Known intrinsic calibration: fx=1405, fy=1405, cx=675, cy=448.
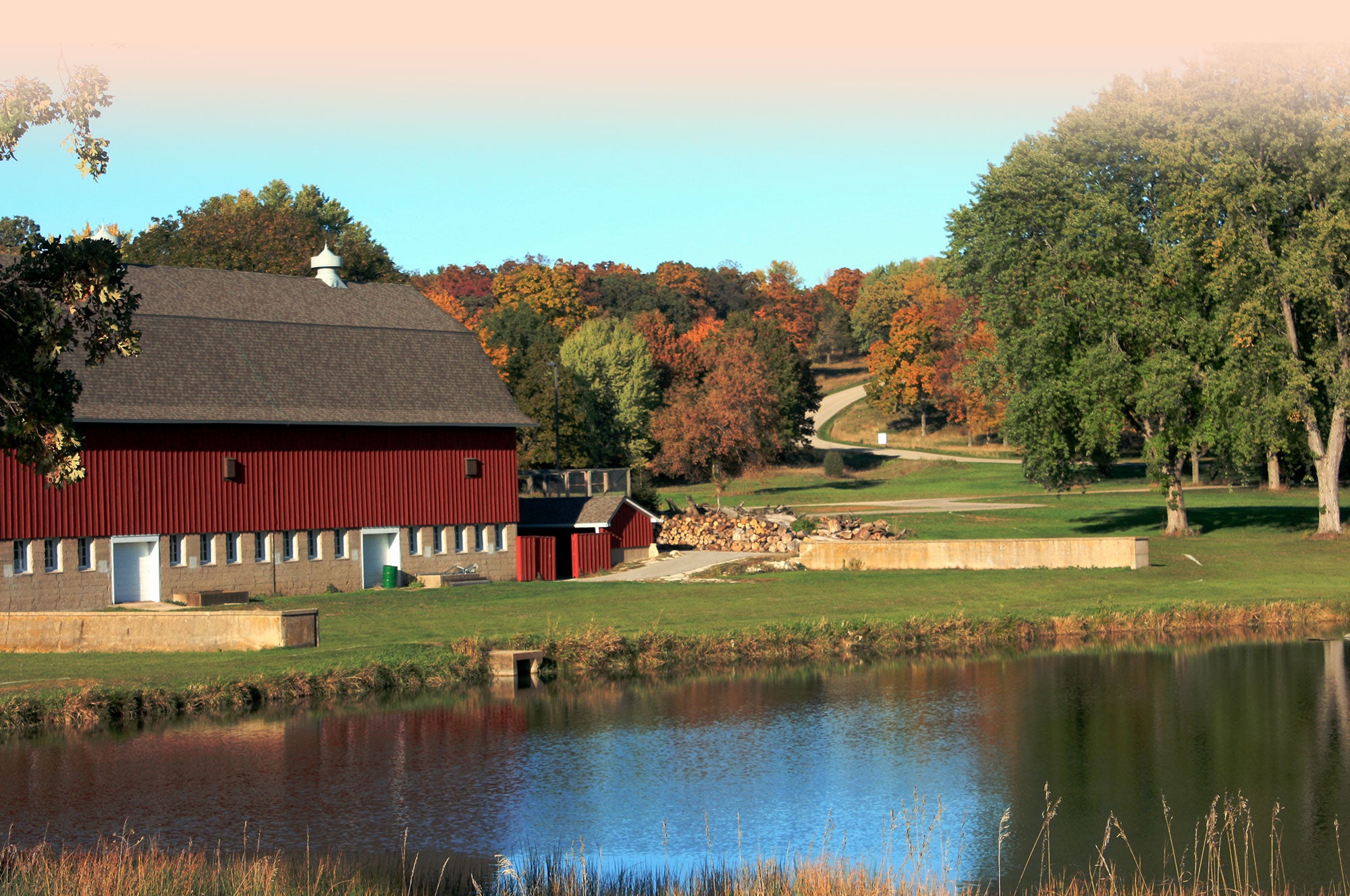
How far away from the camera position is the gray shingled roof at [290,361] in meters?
48.1

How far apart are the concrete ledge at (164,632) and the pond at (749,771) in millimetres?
5727

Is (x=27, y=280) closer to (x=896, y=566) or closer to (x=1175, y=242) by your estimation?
(x=896, y=566)

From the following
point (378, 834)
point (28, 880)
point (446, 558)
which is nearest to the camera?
point (28, 880)

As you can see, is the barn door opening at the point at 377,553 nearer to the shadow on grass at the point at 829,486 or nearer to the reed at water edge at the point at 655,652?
the reed at water edge at the point at 655,652

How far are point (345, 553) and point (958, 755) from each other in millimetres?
32895

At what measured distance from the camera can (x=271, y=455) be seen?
165 ft

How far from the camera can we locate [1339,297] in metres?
50.2

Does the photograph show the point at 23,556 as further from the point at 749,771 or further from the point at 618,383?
the point at 618,383

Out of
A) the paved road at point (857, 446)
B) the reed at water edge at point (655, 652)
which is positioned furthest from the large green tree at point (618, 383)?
the reed at water edge at point (655, 652)

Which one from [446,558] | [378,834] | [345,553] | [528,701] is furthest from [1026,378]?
[378,834]

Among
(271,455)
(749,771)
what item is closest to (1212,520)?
(271,455)

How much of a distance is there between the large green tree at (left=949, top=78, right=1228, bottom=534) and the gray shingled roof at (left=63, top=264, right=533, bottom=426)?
2064 cm

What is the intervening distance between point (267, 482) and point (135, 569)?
536 centimetres

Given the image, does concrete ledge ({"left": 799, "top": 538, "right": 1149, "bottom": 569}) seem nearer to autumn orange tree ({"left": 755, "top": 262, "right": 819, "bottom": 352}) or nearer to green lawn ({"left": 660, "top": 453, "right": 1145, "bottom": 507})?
green lawn ({"left": 660, "top": 453, "right": 1145, "bottom": 507})
